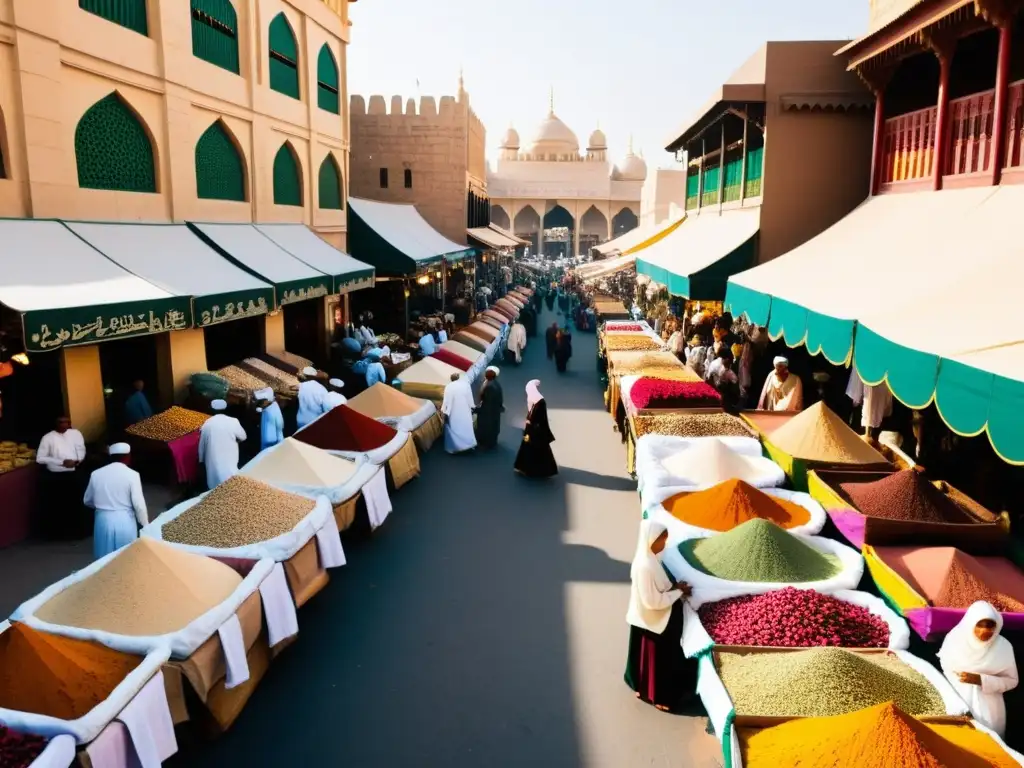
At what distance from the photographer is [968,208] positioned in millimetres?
7207

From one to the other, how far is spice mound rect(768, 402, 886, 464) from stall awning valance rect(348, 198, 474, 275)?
34.2 feet

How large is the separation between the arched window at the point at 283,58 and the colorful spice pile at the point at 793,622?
40.2 feet

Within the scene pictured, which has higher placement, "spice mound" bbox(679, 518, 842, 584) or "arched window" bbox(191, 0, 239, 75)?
"arched window" bbox(191, 0, 239, 75)

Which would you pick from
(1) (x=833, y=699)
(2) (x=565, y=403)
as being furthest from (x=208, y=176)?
(1) (x=833, y=699)

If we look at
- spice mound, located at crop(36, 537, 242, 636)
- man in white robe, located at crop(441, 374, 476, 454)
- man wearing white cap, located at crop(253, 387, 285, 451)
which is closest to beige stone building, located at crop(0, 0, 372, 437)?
man wearing white cap, located at crop(253, 387, 285, 451)

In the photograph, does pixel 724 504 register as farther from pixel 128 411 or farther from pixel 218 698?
pixel 128 411

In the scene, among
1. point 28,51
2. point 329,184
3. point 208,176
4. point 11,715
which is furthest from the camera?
point 329,184

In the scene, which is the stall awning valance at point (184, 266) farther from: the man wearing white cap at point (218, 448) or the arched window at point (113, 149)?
the man wearing white cap at point (218, 448)

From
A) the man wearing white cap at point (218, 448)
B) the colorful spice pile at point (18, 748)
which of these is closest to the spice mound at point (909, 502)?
the colorful spice pile at point (18, 748)

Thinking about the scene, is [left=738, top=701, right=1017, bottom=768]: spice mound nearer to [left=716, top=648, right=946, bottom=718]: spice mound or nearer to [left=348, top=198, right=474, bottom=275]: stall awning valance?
[left=716, top=648, right=946, bottom=718]: spice mound

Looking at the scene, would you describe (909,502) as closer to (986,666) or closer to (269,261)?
(986,666)

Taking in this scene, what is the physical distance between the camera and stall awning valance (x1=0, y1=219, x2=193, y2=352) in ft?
21.0

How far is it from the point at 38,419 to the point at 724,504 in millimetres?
7051

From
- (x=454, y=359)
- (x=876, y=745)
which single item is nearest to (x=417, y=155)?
(x=454, y=359)
